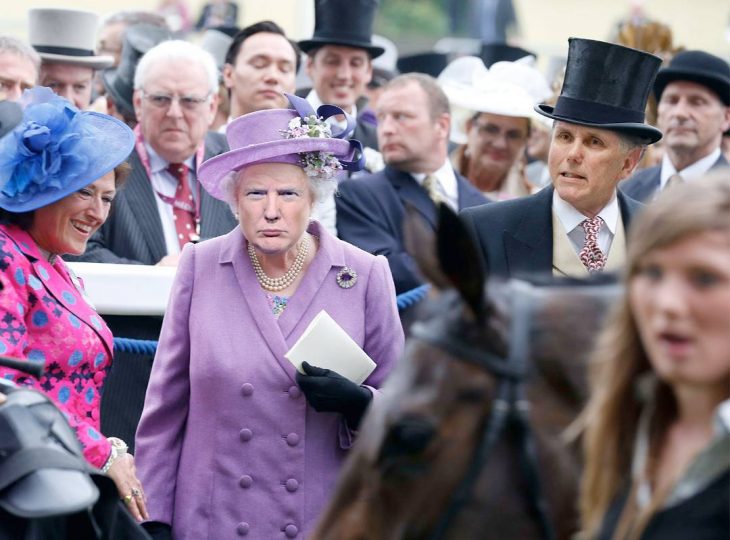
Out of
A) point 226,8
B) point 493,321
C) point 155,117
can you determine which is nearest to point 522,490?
point 493,321

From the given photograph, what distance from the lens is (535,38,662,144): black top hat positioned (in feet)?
16.5

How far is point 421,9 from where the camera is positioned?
3588cm

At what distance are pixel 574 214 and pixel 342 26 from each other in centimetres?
352

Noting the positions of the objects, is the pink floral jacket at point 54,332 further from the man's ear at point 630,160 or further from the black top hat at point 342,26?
the black top hat at point 342,26

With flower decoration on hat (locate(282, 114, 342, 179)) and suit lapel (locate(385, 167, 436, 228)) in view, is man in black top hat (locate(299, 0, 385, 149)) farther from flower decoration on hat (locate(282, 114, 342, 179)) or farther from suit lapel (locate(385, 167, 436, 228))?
flower decoration on hat (locate(282, 114, 342, 179))

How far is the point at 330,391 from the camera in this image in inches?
179

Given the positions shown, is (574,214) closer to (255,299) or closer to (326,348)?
(326,348)

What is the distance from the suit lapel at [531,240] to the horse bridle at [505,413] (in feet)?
6.05

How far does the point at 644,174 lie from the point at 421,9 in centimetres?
2841

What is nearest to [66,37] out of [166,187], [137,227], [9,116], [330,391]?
[166,187]

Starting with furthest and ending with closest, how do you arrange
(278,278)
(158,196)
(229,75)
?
(229,75) → (158,196) → (278,278)

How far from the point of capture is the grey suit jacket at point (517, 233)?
4.70 metres

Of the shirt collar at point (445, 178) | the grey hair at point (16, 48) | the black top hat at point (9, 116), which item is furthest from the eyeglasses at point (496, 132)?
the black top hat at point (9, 116)

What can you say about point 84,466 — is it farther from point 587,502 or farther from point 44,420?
point 587,502
